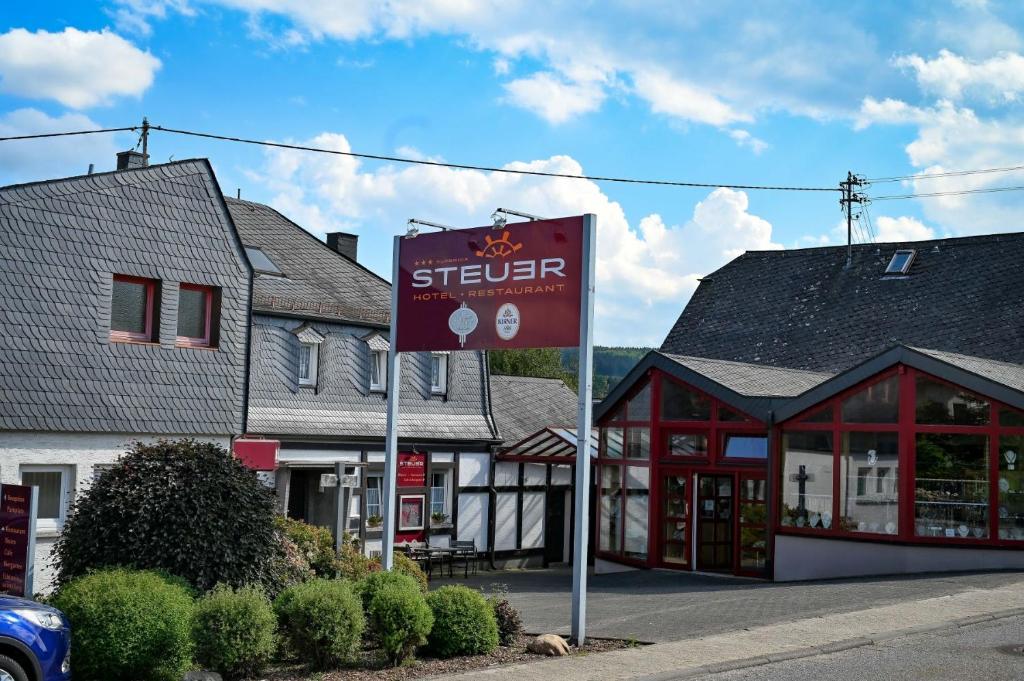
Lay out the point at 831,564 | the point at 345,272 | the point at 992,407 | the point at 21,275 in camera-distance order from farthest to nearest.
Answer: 1. the point at 345,272
2. the point at 831,564
3. the point at 992,407
4. the point at 21,275

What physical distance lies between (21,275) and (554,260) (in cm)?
865

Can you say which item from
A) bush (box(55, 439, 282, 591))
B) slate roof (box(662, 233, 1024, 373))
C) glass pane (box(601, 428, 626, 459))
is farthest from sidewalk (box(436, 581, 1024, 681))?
slate roof (box(662, 233, 1024, 373))

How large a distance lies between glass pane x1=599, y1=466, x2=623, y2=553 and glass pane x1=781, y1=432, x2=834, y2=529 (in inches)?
152

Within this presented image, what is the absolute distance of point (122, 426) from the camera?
18.5 metres

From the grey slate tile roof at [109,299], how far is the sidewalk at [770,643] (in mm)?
9586

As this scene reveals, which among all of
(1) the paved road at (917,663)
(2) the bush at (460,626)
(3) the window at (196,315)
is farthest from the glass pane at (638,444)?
(2) the bush at (460,626)

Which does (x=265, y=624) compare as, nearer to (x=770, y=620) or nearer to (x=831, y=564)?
(x=770, y=620)

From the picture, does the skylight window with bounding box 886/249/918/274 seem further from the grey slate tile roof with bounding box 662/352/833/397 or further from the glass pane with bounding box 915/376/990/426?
the glass pane with bounding box 915/376/990/426

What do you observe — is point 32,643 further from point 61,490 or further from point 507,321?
point 61,490

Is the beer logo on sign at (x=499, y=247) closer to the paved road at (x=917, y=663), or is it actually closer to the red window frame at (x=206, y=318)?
the paved road at (x=917, y=663)

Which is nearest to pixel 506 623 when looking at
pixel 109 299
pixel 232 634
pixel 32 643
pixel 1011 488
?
pixel 232 634

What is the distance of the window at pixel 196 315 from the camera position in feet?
65.3

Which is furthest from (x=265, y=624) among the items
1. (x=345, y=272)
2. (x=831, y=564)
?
(x=345, y=272)

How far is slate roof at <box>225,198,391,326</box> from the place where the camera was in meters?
24.2
